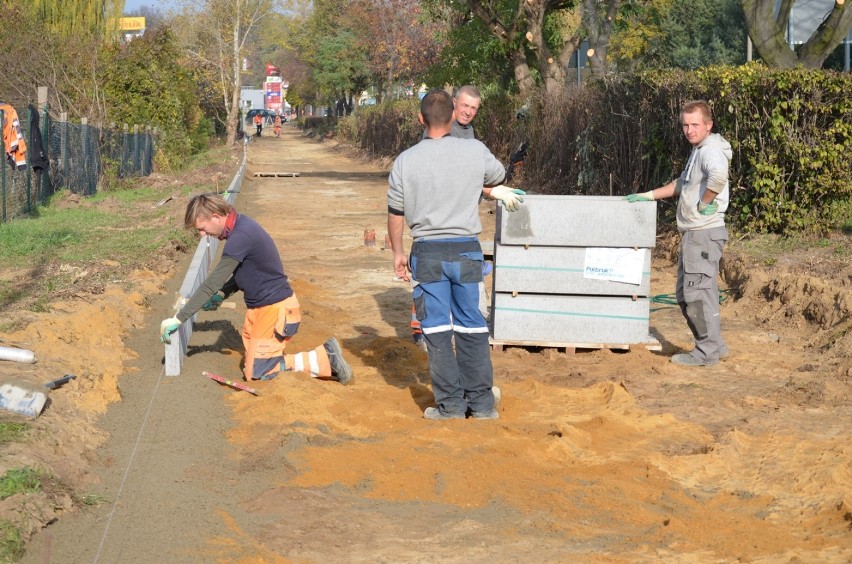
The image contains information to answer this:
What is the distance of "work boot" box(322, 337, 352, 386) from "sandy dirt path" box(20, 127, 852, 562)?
15 centimetres

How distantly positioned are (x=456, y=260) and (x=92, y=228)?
1275 centimetres

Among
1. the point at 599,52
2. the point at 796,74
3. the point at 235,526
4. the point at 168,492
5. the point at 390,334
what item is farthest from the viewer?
the point at 599,52

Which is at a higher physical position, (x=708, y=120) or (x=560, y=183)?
(x=708, y=120)

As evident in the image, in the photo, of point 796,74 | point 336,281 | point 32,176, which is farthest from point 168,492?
point 32,176

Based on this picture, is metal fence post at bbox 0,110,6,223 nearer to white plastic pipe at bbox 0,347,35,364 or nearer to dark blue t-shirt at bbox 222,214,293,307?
white plastic pipe at bbox 0,347,35,364

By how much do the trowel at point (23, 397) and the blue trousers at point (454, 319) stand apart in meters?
2.31

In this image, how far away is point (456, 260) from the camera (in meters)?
6.62

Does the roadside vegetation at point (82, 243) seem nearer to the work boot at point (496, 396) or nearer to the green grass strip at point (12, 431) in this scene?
the green grass strip at point (12, 431)

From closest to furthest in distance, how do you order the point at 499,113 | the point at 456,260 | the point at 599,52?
the point at 456,260 → the point at 599,52 → the point at 499,113

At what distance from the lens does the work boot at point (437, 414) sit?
680 centimetres

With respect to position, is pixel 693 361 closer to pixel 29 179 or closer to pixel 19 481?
pixel 19 481

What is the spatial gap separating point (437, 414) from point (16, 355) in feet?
9.64

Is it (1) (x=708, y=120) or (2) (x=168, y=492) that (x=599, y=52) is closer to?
(1) (x=708, y=120)

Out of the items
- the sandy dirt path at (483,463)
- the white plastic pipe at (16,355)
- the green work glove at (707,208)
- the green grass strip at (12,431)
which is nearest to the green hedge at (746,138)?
the sandy dirt path at (483,463)
